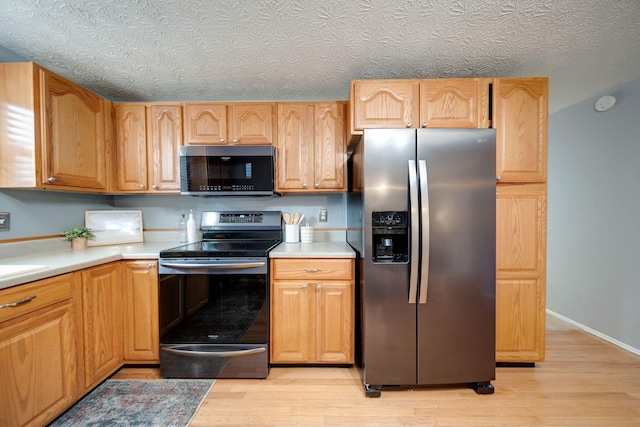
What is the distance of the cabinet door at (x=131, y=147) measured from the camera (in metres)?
2.24

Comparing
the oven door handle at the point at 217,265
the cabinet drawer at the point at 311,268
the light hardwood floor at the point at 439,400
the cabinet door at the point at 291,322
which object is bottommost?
the light hardwood floor at the point at 439,400

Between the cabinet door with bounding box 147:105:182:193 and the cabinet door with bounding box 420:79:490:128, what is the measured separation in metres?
2.05

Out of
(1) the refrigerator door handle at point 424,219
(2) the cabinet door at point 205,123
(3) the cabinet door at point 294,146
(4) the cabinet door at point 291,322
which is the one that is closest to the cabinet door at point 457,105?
(1) the refrigerator door handle at point 424,219

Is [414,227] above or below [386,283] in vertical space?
above

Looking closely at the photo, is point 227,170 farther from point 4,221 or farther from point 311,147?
point 4,221

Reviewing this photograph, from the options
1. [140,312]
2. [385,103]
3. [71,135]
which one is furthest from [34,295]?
[385,103]

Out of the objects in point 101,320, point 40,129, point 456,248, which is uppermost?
point 40,129

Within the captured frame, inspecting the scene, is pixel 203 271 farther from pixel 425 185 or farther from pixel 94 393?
pixel 425 185

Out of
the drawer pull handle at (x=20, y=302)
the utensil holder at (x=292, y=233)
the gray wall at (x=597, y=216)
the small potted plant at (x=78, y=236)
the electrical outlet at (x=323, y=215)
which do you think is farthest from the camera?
the electrical outlet at (x=323, y=215)

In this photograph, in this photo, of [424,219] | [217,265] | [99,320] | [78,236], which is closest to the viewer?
[424,219]

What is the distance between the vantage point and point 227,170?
2.17 metres

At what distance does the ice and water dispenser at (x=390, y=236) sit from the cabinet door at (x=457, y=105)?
73 cm

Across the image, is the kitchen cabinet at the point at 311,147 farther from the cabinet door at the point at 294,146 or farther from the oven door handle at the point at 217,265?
the oven door handle at the point at 217,265

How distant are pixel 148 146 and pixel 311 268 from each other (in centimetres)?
181
